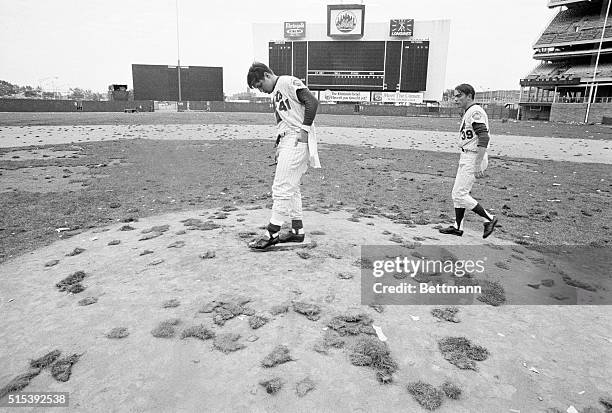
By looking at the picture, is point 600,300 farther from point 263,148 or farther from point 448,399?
point 263,148

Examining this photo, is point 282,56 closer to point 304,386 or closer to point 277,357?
point 277,357

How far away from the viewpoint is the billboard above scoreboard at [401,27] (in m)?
60.2

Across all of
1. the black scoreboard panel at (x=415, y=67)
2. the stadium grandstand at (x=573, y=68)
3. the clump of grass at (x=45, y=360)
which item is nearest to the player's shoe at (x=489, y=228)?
the clump of grass at (x=45, y=360)

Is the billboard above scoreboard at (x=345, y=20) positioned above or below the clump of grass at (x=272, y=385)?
above

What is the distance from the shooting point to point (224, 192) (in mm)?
7230

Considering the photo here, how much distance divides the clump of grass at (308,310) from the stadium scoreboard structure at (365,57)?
5829 cm

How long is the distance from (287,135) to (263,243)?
1.19 m

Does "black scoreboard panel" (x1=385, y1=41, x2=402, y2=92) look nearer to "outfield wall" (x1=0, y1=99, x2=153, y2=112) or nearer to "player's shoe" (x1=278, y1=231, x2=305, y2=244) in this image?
"outfield wall" (x1=0, y1=99, x2=153, y2=112)

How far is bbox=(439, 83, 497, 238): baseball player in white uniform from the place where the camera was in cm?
496

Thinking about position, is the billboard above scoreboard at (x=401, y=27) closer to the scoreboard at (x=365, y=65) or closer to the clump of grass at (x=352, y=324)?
the scoreboard at (x=365, y=65)

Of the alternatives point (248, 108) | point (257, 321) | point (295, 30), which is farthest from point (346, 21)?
point (257, 321)

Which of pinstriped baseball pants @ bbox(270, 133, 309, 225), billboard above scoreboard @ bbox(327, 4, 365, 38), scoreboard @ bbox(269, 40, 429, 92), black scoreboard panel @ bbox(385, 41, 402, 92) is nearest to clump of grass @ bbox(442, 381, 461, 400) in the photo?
pinstriped baseball pants @ bbox(270, 133, 309, 225)

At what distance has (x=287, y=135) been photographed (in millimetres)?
4316

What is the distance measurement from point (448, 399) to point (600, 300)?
89.9 inches
